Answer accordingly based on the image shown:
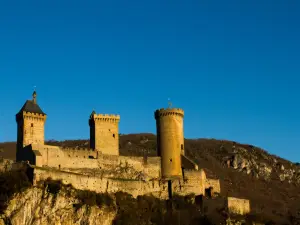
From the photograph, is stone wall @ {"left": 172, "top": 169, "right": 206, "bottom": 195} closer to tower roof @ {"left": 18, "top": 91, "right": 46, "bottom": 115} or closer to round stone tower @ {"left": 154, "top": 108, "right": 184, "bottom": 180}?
round stone tower @ {"left": 154, "top": 108, "right": 184, "bottom": 180}

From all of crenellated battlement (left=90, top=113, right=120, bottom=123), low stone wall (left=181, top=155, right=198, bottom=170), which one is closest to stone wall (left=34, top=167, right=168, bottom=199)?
low stone wall (left=181, top=155, right=198, bottom=170)

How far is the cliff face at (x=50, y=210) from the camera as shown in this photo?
50469 mm

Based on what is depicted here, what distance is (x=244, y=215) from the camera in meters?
59.7

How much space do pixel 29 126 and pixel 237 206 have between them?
856 inches

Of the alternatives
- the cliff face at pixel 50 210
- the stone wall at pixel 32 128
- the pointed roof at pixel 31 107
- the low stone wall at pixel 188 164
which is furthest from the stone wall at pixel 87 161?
the pointed roof at pixel 31 107

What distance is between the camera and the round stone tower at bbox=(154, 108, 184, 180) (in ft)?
210

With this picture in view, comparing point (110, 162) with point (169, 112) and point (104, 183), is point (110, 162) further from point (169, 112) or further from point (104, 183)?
point (169, 112)

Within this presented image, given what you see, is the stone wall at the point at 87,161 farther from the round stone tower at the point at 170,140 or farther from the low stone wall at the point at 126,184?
the low stone wall at the point at 126,184

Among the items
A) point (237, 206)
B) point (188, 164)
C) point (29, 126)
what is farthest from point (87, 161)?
point (237, 206)

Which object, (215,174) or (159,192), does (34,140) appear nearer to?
(159,192)

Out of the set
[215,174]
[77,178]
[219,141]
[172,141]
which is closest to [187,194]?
[172,141]

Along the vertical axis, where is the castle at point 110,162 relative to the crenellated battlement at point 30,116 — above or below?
below

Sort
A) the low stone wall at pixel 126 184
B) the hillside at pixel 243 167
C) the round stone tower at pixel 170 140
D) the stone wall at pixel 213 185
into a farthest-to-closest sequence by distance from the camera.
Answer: the hillside at pixel 243 167 < the stone wall at pixel 213 185 < the round stone tower at pixel 170 140 < the low stone wall at pixel 126 184

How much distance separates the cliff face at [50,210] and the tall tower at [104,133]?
929 cm
